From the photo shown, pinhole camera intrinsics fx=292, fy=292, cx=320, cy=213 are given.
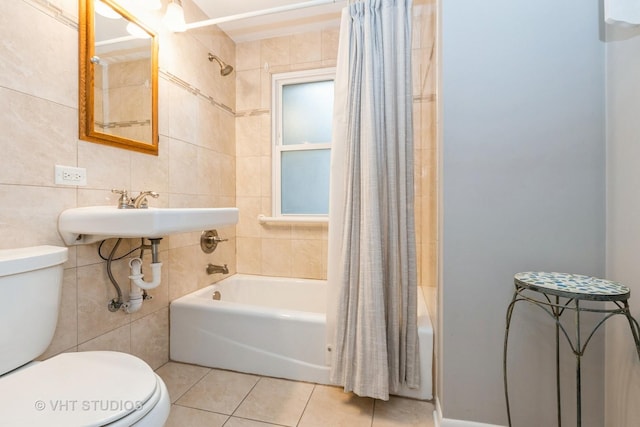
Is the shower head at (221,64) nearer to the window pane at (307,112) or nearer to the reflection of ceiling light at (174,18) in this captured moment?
the reflection of ceiling light at (174,18)

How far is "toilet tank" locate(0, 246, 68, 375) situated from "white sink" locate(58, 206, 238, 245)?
12 cm

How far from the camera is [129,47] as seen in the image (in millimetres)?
1503

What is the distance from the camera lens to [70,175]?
123cm

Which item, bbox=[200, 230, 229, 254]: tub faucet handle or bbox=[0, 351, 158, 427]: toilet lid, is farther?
bbox=[200, 230, 229, 254]: tub faucet handle

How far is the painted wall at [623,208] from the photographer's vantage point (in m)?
0.90

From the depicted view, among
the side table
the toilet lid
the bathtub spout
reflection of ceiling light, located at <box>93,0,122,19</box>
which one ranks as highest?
reflection of ceiling light, located at <box>93,0,122,19</box>

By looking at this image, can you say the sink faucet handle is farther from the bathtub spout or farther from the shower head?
the shower head

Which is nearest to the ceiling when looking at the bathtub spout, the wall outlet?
the wall outlet

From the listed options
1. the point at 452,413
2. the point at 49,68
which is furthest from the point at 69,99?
the point at 452,413

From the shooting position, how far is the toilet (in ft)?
2.27

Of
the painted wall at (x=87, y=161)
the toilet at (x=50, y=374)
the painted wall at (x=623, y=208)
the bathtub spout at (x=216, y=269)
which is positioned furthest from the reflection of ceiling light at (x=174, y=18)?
the painted wall at (x=623, y=208)

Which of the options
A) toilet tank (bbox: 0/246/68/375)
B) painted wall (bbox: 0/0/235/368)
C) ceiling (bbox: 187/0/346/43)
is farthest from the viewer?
ceiling (bbox: 187/0/346/43)

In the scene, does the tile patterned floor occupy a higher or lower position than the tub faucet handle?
lower

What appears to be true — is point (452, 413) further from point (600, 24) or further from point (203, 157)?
point (203, 157)
